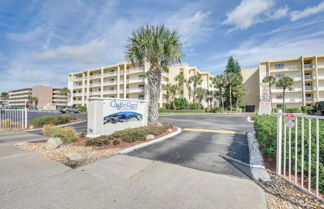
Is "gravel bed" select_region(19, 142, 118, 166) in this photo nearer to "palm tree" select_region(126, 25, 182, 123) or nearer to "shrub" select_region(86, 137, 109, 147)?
"shrub" select_region(86, 137, 109, 147)

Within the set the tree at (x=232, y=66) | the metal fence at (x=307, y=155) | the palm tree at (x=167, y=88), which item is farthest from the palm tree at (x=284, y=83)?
the metal fence at (x=307, y=155)

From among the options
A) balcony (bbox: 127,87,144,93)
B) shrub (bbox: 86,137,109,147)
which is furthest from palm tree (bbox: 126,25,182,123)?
balcony (bbox: 127,87,144,93)

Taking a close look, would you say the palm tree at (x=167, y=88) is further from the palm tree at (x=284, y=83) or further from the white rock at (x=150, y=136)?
the white rock at (x=150, y=136)

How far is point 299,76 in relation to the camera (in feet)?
122

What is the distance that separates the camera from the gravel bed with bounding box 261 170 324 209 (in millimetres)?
2508

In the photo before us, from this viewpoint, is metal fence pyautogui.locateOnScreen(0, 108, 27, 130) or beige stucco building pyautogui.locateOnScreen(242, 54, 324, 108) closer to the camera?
metal fence pyautogui.locateOnScreen(0, 108, 27, 130)

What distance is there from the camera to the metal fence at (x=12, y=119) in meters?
11.0

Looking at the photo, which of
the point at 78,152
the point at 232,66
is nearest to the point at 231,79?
the point at 232,66

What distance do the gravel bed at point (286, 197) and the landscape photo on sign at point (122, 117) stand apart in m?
6.91

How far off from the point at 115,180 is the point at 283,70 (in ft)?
162

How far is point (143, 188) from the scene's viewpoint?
3.11 meters

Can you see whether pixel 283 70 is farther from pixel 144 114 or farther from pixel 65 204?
pixel 65 204

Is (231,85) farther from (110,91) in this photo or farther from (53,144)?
(53,144)

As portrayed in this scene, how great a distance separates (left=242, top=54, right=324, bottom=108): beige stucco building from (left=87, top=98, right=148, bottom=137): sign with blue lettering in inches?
1405
